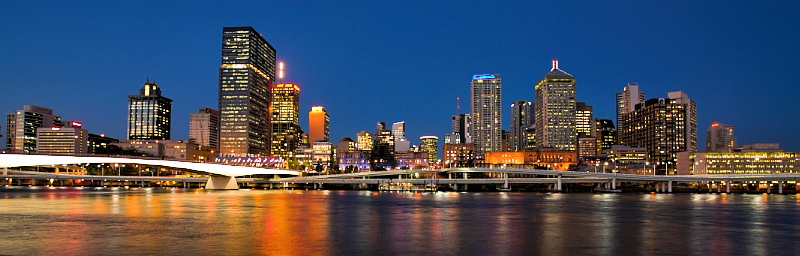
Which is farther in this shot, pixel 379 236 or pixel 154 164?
pixel 154 164

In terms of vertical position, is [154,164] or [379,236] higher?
[154,164]

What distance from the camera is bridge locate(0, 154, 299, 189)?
9344 cm

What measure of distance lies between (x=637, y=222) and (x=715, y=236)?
10596 mm

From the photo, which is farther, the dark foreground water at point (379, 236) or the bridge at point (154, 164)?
the bridge at point (154, 164)

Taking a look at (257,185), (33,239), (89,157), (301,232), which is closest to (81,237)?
(33,239)

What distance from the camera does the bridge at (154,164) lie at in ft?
307

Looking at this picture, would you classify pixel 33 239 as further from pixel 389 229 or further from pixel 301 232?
pixel 389 229

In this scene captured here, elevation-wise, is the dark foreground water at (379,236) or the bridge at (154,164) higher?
the bridge at (154,164)

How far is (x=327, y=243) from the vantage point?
97.3ft

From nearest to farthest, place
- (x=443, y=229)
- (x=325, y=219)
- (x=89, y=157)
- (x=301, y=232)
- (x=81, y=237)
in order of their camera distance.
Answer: (x=81, y=237) → (x=301, y=232) → (x=443, y=229) → (x=325, y=219) → (x=89, y=157)

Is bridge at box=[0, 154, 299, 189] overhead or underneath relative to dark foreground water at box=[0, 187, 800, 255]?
overhead

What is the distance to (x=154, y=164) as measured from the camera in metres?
119

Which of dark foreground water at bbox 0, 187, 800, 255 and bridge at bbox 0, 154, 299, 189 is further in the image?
bridge at bbox 0, 154, 299, 189

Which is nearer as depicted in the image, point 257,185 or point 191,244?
point 191,244
